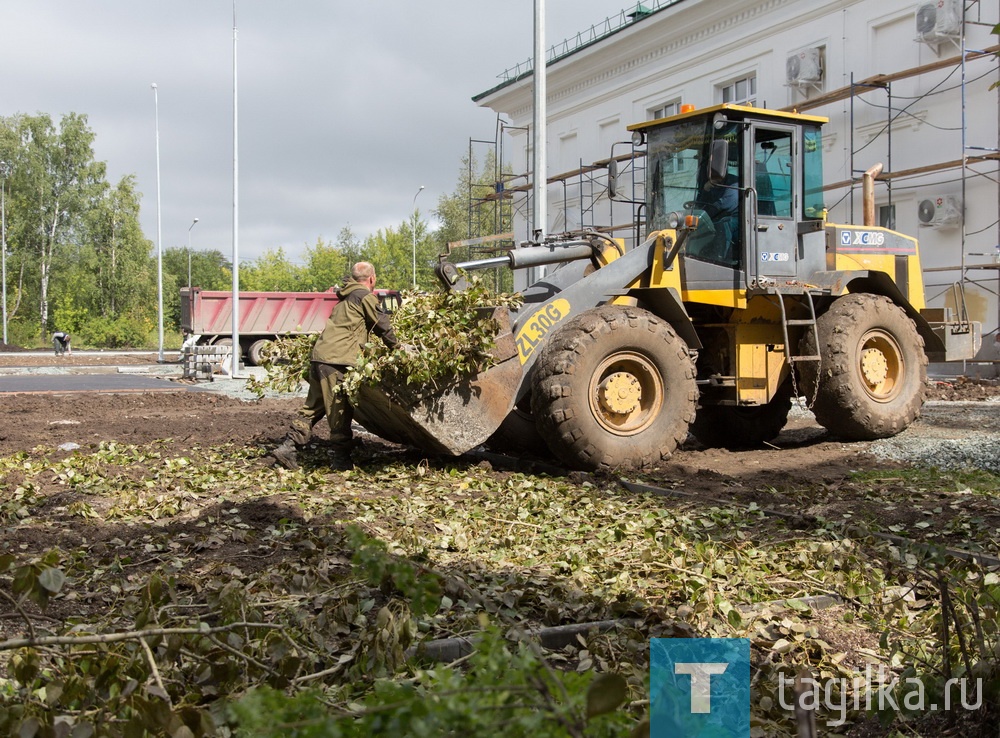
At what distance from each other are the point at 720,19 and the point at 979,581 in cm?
2482

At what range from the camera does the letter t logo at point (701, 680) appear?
356 cm

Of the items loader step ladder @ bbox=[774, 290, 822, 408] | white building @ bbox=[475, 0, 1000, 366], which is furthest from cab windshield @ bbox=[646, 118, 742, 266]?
white building @ bbox=[475, 0, 1000, 366]

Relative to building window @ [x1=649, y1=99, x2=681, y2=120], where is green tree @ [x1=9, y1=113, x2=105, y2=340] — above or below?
above

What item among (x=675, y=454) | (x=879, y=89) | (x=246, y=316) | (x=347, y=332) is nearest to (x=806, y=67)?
(x=879, y=89)

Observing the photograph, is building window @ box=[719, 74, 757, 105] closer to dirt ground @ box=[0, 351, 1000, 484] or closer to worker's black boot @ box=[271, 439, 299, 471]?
dirt ground @ box=[0, 351, 1000, 484]

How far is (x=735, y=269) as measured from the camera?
31.6 feet

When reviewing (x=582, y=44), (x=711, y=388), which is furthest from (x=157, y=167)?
(x=711, y=388)

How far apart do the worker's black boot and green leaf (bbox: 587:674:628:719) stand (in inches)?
291

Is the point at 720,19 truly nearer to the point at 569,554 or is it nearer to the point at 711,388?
the point at 711,388

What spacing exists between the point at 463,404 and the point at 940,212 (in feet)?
52.3

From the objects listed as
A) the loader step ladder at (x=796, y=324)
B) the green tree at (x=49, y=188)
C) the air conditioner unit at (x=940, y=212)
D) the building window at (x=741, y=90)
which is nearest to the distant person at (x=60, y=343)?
the green tree at (x=49, y=188)

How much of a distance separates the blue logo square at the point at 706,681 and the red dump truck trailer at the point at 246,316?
1200 inches

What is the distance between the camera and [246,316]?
34656 millimetres

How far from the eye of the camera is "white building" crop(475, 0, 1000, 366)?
19.6m
